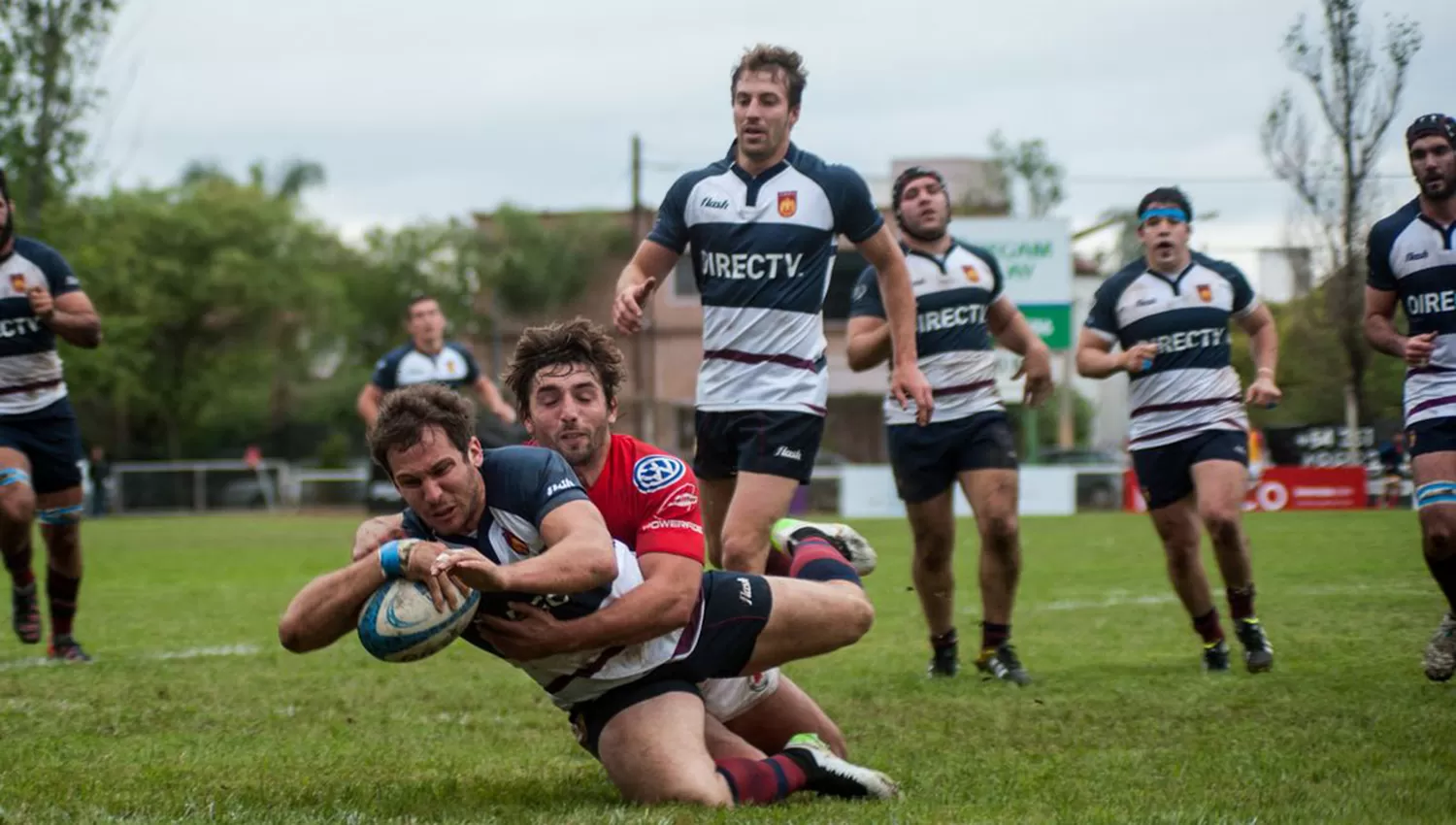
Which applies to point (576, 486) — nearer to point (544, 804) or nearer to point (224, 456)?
point (544, 804)

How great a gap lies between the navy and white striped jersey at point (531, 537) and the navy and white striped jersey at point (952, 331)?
3.70m

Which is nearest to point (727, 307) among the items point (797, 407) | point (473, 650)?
point (797, 407)

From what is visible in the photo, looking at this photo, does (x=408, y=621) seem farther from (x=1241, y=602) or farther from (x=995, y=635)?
(x=1241, y=602)

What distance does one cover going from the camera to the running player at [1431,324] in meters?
7.33

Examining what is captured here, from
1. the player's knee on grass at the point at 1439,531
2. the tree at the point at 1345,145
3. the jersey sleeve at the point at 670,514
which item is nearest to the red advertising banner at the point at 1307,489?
the tree at the point at 1345,145

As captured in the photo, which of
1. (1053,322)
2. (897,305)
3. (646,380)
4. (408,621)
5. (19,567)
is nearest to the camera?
(408,621)

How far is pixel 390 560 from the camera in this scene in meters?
4.68

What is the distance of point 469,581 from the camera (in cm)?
462

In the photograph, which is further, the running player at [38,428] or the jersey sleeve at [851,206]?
the running player at [38,428]

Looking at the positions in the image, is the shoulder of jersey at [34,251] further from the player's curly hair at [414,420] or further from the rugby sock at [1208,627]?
the rugby sock at [1208,627]

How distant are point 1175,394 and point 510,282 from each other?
5127 cm

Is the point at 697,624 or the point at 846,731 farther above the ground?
the point at 697,624

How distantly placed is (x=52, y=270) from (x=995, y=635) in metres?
5.33

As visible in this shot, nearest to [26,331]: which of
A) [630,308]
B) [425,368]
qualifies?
[630,308]
